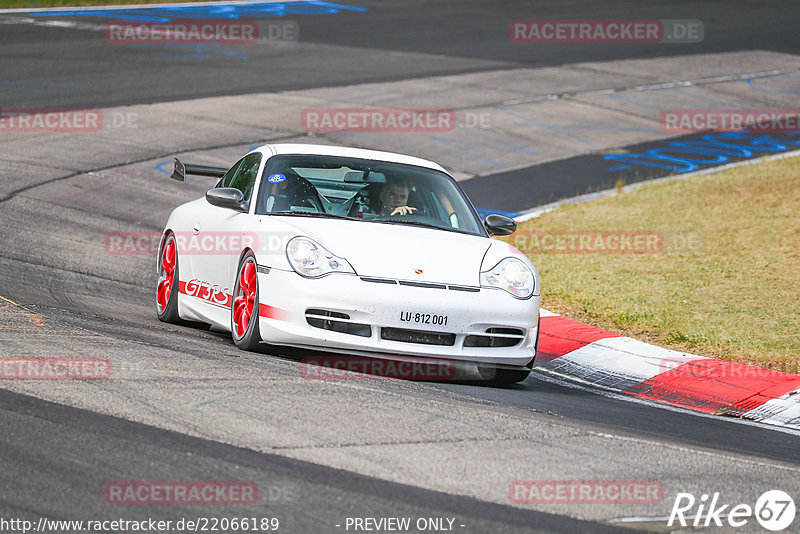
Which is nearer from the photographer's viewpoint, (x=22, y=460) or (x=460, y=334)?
(x=22, y=460)

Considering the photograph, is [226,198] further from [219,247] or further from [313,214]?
[313,214]

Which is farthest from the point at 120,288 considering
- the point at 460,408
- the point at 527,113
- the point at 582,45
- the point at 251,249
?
→ the point at 582,45

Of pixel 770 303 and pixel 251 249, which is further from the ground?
pixel 251 249

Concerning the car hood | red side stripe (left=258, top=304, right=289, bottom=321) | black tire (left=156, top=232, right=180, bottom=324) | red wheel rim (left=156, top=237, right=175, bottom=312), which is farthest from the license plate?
red wheel rim (left=156, top=237, right=175, bottom=312)

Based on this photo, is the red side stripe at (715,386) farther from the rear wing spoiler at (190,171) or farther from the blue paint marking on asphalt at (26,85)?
the blue paint marking on asphalt at (26,85)

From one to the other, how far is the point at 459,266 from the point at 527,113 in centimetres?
1498

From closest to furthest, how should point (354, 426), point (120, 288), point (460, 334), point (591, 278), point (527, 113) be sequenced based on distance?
Result: point (354, 426), point (460, 334), point (120, 288), point (591, 278), point (527, 113)

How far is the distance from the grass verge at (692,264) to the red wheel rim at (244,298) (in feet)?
11.5

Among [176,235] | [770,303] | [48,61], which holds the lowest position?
[770,303]

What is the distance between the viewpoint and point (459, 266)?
7410 millimetres

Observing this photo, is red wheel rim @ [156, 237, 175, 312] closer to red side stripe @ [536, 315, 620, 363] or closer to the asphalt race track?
the asphalt race track

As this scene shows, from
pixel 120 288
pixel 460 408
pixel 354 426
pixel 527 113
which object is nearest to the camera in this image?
pixel 354 426

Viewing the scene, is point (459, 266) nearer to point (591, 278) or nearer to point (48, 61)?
point (591, 278)

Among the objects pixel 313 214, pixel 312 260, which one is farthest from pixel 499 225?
pixel 312 260
